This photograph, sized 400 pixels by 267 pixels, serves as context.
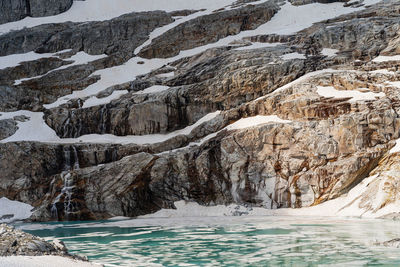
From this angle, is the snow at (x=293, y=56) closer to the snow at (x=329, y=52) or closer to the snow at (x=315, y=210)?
the snow at (x=329, y=52)

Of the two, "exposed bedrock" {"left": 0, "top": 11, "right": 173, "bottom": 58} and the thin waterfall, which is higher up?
"exposed bedrock" {"left": 0, "top": 11, "right": 173, "bottom": 58}

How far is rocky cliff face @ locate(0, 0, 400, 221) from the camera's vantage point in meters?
30.6

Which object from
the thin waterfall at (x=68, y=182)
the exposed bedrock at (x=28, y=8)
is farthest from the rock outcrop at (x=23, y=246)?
the exposed bedrock at (x=28, y=8)

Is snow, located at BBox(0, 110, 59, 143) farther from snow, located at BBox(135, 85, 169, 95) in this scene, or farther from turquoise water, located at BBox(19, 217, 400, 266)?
turquoise water, located at BBox(19, 217, 400, 266)

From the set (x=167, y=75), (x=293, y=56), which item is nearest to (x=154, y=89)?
(x=167, y=75)

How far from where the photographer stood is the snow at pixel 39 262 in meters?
9.77

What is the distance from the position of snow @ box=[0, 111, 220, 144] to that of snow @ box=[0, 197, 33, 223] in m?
7.79

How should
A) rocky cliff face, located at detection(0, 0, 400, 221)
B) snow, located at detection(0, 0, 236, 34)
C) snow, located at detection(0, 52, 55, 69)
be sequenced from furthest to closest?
snow, located at detection(0, 0, 236, 34) → snow, located at detection(0, 52, 55, 69) → rocky cliff face, located at detection(0, 0, 400, 221)

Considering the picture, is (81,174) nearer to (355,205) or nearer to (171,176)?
(171,176)

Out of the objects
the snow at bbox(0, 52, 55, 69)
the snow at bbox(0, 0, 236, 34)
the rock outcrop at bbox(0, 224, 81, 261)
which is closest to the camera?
the rock outcrop at bbox(0, 224, 81, 261)

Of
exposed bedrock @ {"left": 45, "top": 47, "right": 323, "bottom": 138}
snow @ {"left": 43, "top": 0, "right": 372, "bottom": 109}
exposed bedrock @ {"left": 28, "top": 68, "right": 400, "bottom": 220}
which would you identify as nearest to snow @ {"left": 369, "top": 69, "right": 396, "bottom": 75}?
exposed bedrock @ {"left": 28, "top": 68, "right": 400, "bottom": 220}

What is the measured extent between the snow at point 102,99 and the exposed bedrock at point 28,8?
32127 millimetres

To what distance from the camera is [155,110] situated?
41844 mm

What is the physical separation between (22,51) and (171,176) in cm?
3984
